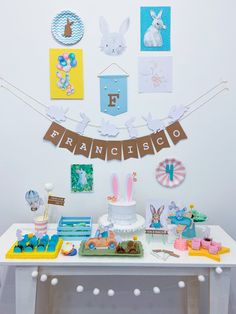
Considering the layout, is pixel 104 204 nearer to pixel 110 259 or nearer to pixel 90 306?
pixel 110 259

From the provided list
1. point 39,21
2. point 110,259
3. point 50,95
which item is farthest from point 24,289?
point 39,21

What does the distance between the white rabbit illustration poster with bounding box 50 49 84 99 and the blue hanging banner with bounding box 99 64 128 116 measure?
98 millimetres

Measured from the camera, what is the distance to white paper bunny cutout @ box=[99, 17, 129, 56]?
132 centimetres

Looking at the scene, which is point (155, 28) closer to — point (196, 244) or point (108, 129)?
point (108, 129)

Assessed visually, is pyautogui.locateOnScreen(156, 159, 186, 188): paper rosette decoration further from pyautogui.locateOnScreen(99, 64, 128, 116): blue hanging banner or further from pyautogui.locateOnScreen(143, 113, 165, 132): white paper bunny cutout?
pyautogui.locateOnScreen(99, 64, 128, 116): blue hanging banner

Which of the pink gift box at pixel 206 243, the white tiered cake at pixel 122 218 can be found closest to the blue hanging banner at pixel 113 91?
the white tiered cake at pixel 122 218

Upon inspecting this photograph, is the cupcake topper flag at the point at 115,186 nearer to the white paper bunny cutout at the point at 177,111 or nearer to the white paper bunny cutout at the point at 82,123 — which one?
the white paper bunny cutout at the point at 82,123

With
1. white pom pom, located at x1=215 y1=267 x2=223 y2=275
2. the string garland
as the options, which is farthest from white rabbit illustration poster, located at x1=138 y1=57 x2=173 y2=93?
white pom pom, located at x1=215 y1=267 x2=223 y2=275

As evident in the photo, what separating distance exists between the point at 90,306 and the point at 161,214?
68cm

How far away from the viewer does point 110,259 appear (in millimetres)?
1022

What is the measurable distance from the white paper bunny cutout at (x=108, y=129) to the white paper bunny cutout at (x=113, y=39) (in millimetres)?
319

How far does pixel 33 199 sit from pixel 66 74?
0.57 m

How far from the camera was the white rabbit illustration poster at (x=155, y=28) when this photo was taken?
4.30ft

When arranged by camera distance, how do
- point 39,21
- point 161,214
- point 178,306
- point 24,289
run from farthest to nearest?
1. point 178,306
2. point 39,21
3. point 161,214
4. point 24,289
